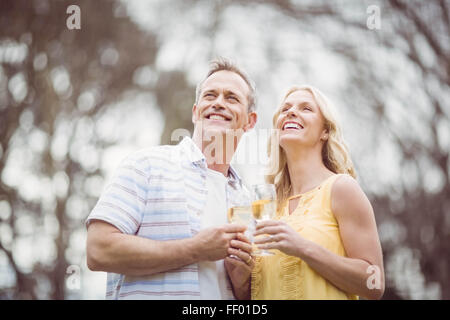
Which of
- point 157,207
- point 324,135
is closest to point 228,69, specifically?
point 324,135

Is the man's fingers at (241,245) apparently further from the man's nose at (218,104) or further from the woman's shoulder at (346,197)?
the man's nose at (218,104)

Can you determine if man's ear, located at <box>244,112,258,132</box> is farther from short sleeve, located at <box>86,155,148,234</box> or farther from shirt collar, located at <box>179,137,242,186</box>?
short sleeve, located at <box>86,155,148,234</box>

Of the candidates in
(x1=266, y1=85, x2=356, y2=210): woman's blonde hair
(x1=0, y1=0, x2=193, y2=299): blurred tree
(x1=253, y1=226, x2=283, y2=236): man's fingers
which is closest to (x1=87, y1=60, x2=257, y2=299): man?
(x1=253, y1=226, x2=283, y2=236): man's fingers

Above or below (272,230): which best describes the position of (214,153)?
above

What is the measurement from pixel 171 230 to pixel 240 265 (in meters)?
0.25

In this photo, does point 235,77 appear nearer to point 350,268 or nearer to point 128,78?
point 350,268

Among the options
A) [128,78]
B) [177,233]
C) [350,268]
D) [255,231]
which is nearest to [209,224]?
[177,233]

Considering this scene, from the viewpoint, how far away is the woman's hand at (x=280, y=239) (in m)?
1.27

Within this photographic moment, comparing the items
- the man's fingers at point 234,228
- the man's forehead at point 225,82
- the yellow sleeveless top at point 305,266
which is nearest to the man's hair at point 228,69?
the man's forehead at point 225,82

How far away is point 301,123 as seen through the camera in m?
1.68

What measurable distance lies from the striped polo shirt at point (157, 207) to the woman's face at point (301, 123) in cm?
29

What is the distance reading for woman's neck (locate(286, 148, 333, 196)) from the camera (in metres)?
1.63

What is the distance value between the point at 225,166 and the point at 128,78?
7.71 ft

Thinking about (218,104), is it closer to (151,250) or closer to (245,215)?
(245,215)
